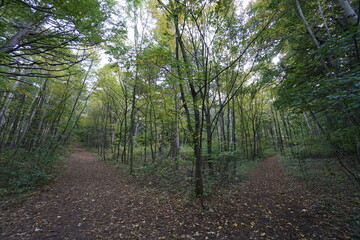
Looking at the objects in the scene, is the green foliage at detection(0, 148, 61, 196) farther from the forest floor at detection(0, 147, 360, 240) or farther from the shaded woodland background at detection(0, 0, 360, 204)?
the forest floor at detection(0, 147, 360, 240)

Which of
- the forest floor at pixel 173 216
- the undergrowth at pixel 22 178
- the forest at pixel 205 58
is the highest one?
the forest at pixel 205 58

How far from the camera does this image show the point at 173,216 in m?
4.09

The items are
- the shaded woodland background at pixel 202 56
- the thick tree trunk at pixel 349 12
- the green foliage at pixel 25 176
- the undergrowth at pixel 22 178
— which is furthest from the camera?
the green foliage at pixel 25 176

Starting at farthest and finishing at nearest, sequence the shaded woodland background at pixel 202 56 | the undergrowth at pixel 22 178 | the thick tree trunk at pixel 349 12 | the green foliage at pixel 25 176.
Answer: the green foliage at pixel 25 176 → the undergrowth at pixel 22 178 → the thick tree trunk at pixel 349 12 → the shaded woodland background at pixel 202 56

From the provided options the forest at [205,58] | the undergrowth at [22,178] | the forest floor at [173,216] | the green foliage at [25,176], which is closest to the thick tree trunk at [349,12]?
the forest at [205,58]

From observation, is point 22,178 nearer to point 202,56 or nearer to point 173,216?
point 173,216

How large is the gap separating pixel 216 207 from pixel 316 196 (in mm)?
3634

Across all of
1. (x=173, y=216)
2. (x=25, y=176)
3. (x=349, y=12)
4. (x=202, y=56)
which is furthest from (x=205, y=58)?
(x=25, y=176)

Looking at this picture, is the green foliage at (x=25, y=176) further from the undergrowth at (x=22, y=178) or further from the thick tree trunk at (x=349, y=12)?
the thick tree trunk at (x=349, y=12)

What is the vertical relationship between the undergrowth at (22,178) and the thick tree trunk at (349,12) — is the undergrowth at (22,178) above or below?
below

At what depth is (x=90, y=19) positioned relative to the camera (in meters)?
3.63

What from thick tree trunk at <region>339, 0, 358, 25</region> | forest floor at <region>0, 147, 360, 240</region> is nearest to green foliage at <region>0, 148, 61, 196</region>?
forest floor at <region>0, 147, 360, 240</region>

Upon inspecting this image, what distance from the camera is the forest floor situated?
3160 millimetres

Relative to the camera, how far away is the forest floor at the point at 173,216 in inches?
124
